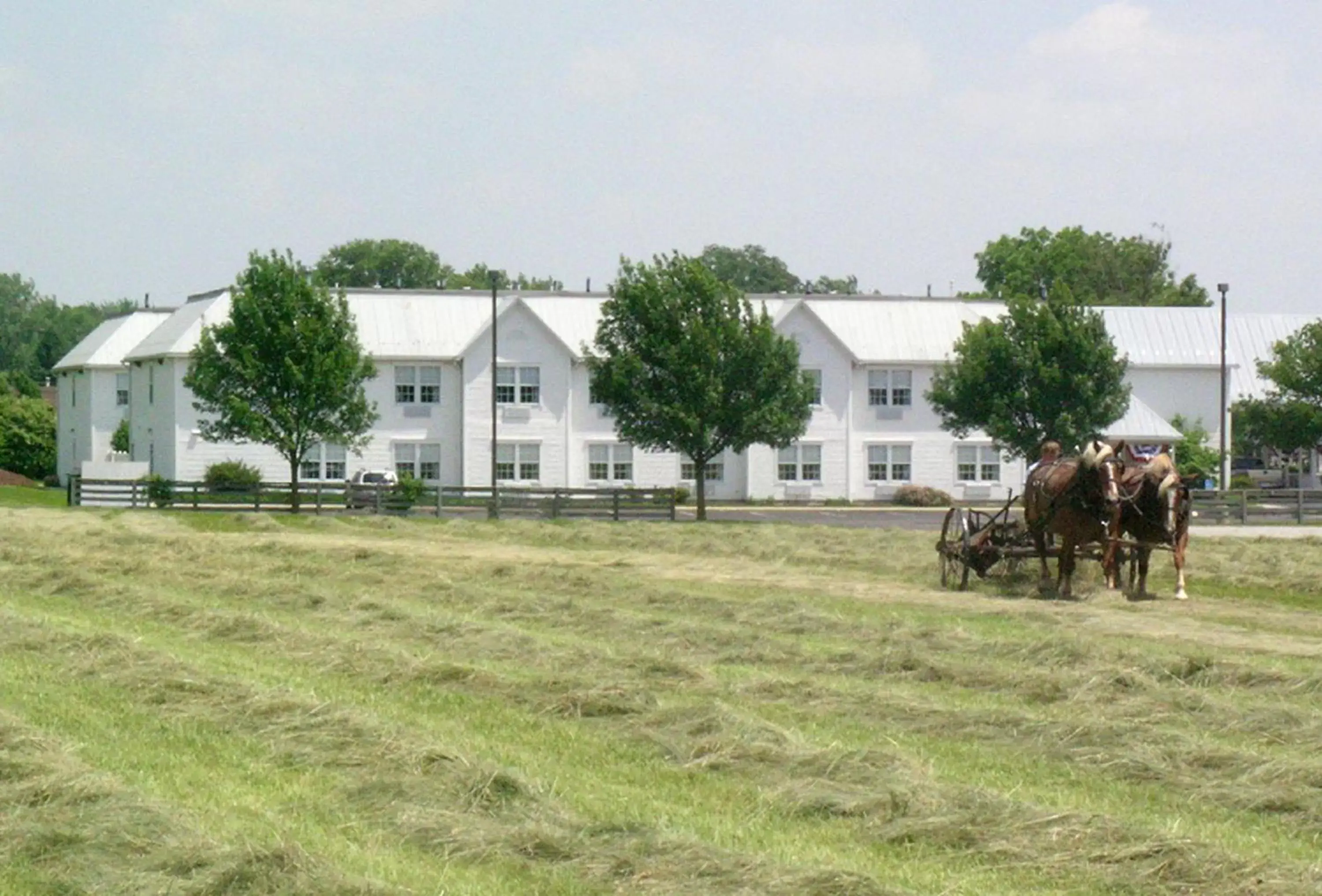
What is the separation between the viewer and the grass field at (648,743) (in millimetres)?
9023

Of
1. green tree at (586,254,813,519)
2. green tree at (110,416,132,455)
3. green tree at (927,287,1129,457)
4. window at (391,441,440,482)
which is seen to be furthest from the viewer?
green tree at (110,416,132,455)

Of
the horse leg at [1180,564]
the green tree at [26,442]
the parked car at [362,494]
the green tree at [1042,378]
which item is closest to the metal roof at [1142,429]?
the green tree at [1042,378]

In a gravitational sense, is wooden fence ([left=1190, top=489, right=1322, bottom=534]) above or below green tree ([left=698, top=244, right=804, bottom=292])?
below

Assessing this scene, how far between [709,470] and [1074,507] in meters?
49.3

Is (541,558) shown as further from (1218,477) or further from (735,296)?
(1218,477)

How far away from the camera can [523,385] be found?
240 ft

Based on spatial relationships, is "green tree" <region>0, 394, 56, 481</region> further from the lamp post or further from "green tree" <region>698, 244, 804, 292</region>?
"green tree" <region>698, 244, 804, 292</region>

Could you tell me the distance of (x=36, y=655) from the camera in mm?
17031

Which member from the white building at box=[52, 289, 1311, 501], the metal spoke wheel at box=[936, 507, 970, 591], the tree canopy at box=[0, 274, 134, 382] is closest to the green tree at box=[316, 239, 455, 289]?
the tree canopy at box=[0, 274, 134, 382]

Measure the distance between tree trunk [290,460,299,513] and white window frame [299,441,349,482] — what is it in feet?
42.6

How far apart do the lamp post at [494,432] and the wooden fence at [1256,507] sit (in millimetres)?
19749

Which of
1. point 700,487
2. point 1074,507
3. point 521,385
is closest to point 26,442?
point 521,385

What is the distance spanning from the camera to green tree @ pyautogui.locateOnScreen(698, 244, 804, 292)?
17888 centimetres

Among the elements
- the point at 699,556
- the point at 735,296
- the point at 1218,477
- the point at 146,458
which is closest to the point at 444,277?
the point at 146,458
